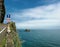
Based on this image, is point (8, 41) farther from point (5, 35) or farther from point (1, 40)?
point (5, 35)

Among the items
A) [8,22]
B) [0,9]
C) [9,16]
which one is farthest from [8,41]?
[0,9]

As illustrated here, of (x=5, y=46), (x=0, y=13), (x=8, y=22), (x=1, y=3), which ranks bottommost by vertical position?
(x=5, y=46)

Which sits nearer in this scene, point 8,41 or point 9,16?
point 8,41

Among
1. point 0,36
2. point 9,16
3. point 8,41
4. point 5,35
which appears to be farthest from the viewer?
point 9,16

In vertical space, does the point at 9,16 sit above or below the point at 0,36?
above

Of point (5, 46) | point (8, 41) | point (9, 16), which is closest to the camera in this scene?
point (5, 46)

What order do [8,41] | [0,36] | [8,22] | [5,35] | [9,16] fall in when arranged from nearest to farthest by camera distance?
[8,41], [0,36], [5,35], [9,16], [8,22]

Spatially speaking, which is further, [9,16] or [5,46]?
[9,16]

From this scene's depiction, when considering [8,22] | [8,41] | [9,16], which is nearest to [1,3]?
[8,22]

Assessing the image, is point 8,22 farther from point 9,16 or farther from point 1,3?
point 1,3
